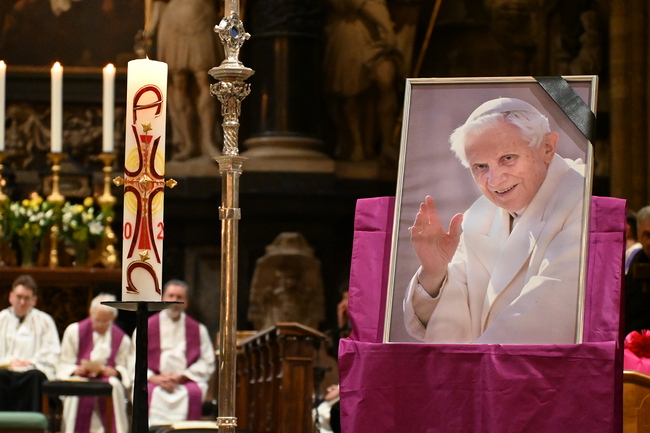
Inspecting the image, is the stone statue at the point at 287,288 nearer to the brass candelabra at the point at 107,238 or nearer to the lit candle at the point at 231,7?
the brass candelabra at the point at 107,238

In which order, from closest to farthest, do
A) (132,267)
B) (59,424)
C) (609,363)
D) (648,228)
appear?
(132,267) → (609,363) → (648,228) → (59,424)

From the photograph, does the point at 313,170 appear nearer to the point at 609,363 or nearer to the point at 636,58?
the point at 636,58

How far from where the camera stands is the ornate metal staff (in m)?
3.06

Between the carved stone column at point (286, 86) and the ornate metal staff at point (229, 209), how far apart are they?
7.23 m

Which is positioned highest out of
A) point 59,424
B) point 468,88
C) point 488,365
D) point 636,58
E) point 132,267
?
point 636,58

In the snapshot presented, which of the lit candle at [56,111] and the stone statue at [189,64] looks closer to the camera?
the lit candle at [56,111]

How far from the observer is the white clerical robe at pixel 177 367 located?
29.8ft

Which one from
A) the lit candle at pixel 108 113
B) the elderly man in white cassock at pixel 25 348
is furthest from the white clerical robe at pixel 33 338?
the lit candle at pixel 108 113

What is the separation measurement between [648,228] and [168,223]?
17.7ft

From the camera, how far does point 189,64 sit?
1073cm

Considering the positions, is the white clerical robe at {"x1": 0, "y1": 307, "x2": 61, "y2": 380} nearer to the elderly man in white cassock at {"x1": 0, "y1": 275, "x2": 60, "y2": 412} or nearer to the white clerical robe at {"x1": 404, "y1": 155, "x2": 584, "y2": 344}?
the elderly man in white cassock at {"x1": 0, "y1": 275, "x2": 60, "y2": 412}

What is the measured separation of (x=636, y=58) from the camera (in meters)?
11.0

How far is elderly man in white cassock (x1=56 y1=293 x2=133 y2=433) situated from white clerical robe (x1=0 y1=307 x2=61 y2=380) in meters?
0.11

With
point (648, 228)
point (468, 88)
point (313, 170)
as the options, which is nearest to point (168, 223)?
point (313, 170)
